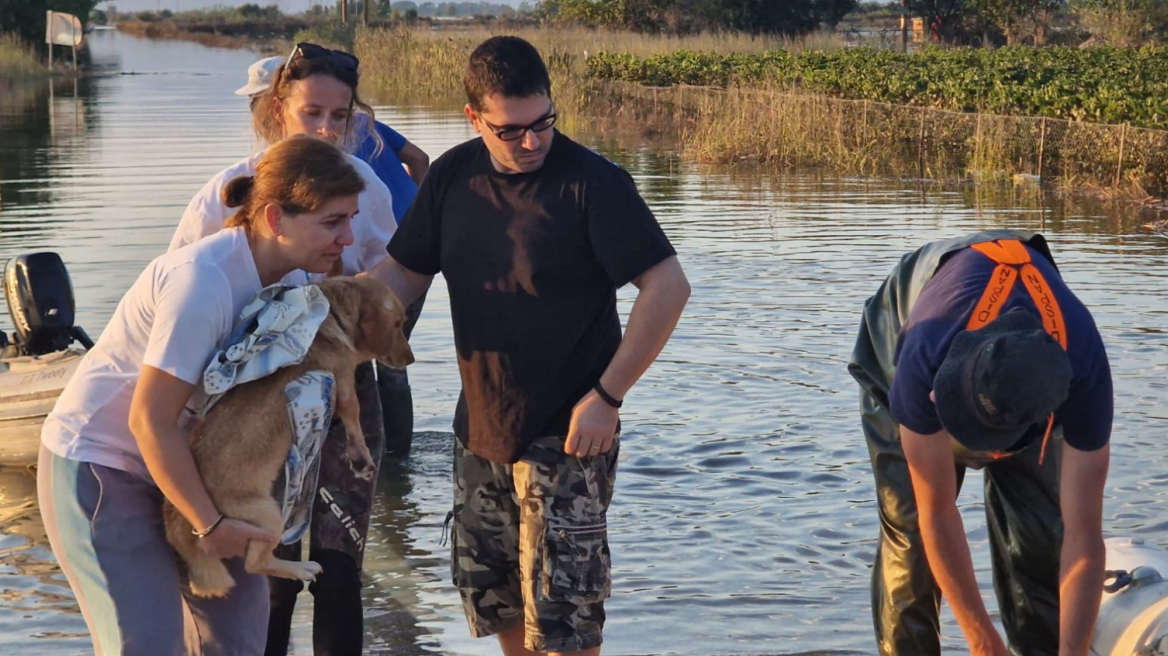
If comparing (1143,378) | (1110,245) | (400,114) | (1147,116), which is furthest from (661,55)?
(1143,378)

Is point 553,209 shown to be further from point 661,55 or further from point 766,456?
point 661,55

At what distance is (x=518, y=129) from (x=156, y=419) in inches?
48.3

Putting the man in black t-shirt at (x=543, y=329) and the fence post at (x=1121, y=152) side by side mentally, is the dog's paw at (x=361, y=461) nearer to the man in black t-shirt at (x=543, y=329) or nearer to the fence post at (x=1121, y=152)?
the man in black t-shirt at (x=543, y=329)

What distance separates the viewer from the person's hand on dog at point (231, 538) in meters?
3.34

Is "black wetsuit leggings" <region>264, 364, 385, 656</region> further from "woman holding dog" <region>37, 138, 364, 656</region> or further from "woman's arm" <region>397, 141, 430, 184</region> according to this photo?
"woman's arm" <region>397, 141, 430, 184</region>

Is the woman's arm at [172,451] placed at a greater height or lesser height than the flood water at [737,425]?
greater

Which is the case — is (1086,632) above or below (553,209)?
below

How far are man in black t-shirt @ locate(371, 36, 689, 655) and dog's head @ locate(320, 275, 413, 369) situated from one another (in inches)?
9.5

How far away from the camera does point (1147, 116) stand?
702 inches

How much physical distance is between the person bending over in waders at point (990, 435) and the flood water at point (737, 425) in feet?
3.98

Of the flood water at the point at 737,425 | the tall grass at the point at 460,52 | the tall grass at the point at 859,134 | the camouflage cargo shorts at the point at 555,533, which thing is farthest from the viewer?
the tall grass at the point at 460,52

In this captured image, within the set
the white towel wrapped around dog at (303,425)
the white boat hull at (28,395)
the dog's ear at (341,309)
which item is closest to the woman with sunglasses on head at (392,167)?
the dog's ear at (341,309)

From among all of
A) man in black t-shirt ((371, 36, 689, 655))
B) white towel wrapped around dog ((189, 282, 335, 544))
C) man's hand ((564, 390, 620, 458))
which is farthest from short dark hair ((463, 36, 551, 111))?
man's hand ((564, 390, 620, 458))

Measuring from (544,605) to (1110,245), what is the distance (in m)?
10.9
